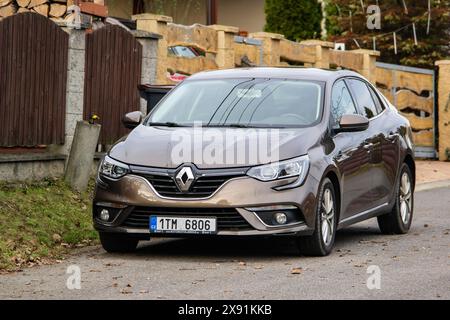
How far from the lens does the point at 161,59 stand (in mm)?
19375

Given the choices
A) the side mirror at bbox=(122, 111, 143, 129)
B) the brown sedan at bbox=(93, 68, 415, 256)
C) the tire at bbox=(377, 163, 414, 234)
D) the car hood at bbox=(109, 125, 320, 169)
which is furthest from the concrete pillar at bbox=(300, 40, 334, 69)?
the car hood at bbox=(109, 125, 320, 169)

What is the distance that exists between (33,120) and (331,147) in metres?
4.78

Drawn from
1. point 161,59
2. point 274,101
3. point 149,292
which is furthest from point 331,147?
point 161,59

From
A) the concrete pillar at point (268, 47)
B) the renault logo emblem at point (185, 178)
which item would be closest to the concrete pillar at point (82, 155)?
the renault logo emblem at point (185, 178)

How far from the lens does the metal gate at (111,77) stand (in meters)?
17.2

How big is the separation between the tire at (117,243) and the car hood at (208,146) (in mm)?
724

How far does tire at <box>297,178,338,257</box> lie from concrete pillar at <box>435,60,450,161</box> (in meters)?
16.6

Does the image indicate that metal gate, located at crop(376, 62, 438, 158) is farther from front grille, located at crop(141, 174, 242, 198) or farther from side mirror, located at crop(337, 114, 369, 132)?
front grille, located at crop(141, 174, 242, 198)

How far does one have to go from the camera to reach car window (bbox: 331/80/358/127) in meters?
13.0

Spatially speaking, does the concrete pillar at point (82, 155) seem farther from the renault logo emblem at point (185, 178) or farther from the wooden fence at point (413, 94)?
the wooden fence at point (413, 94)

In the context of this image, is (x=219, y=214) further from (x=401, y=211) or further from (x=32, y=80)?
(x=32, y=80)

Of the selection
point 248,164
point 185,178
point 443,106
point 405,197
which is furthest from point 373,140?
point 443,106
